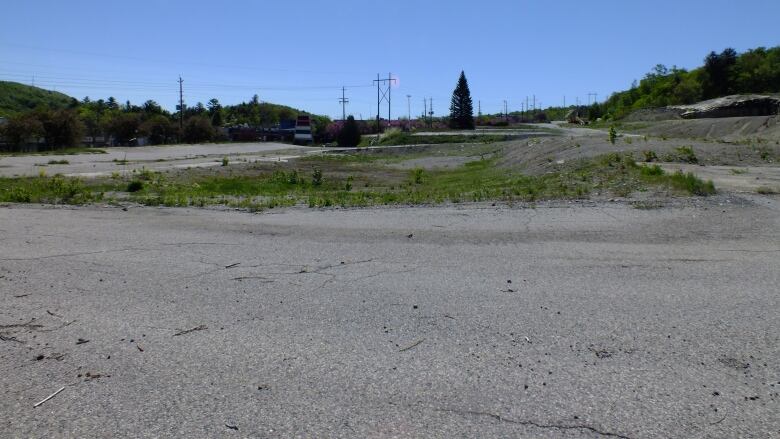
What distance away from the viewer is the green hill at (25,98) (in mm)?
147312

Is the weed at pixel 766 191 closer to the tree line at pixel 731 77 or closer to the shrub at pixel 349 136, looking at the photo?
the tree line at pixel 731 77

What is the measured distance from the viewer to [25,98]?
524 ft

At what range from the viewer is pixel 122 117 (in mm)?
85625

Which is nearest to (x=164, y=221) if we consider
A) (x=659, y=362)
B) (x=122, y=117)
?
(x=659, y=362)


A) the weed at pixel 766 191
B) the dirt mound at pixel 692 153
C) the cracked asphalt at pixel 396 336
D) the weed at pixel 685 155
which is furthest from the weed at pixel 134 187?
the weed at pixel 766 191

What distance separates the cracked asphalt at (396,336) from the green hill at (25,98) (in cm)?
15298

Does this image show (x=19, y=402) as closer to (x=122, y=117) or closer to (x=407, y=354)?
(x=407, y=354)

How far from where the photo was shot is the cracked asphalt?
160 inches

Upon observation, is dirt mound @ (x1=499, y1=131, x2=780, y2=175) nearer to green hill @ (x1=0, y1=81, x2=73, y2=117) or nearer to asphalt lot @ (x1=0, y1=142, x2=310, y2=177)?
asphalt lot @ (x1=0, y1=142, x2=310, y2=177)

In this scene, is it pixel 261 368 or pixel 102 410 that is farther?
pixel 261 368

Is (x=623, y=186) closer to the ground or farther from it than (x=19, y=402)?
farther from it

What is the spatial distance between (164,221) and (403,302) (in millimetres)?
7864

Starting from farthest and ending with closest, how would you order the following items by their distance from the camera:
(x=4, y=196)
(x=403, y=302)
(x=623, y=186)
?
1. (x=4, y=196)
2. (x=623, y=186)
3. (x=403, y=302)

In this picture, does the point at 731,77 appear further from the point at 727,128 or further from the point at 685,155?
the point at 685,155
